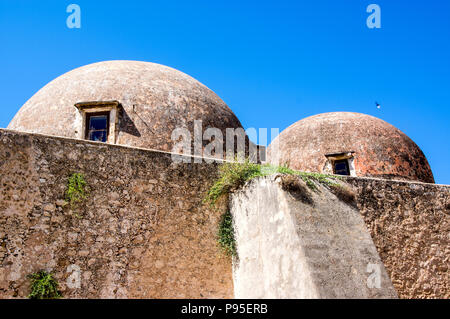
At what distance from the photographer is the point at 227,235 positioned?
5.71 metres

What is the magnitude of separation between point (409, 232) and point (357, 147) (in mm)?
4275

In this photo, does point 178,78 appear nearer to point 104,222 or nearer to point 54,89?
point 54,89

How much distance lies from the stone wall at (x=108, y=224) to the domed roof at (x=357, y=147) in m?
5.53

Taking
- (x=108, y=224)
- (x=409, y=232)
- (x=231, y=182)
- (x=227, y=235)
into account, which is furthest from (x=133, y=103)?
(x=409, y=232)

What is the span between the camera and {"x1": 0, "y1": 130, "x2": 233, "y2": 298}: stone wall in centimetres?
467

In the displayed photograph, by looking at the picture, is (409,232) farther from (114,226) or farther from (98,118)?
(98,118)

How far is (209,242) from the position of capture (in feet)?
18.4

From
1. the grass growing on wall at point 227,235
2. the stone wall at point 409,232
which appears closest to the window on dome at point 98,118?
the grass growing on wall at point 227,235

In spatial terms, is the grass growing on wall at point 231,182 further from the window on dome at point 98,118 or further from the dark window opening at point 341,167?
the dark window opening at point 341,167

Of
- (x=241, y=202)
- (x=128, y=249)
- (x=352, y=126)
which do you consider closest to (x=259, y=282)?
(x=241, y=202)

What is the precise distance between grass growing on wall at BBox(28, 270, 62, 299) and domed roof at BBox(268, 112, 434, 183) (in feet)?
23.6

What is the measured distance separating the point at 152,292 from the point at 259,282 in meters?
1.29

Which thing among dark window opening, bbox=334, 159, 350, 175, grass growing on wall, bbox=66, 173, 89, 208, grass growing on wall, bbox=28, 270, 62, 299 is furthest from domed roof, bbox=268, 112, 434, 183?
grass growing on wall, bbox=28, 270, 62, 299

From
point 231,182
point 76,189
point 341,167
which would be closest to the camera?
point 76,189
